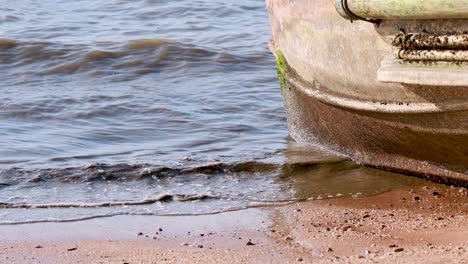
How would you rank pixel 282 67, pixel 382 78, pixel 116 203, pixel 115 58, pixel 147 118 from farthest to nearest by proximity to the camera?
1. pixel 115 58
2. pixel 147 118
3. pixel 282 67
4. pixel 116 203
5. pixel 382 78

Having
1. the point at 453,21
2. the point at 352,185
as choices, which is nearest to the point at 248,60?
the point at 352,185

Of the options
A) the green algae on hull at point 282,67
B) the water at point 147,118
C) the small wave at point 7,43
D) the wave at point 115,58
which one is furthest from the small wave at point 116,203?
the small wave at point 7,43

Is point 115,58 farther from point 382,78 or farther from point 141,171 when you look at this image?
point 382,78

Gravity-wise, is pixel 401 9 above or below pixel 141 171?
above

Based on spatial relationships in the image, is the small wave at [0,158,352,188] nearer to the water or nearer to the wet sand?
the water

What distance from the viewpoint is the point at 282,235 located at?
502cm

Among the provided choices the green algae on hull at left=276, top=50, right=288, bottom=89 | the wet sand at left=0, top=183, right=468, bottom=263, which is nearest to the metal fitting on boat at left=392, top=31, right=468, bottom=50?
the wet sand at left=0, top=183, right=468, bottom=263

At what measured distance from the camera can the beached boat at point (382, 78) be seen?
4.70 metres

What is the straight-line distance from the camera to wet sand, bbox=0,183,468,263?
4.53 m

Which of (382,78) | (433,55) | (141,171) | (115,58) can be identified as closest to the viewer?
(433,55)

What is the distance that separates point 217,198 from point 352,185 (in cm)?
78

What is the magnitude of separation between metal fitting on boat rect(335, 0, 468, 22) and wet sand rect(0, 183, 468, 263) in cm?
97

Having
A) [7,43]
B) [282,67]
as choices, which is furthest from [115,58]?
[282,67]

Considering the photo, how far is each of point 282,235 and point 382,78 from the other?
2.93 ft
